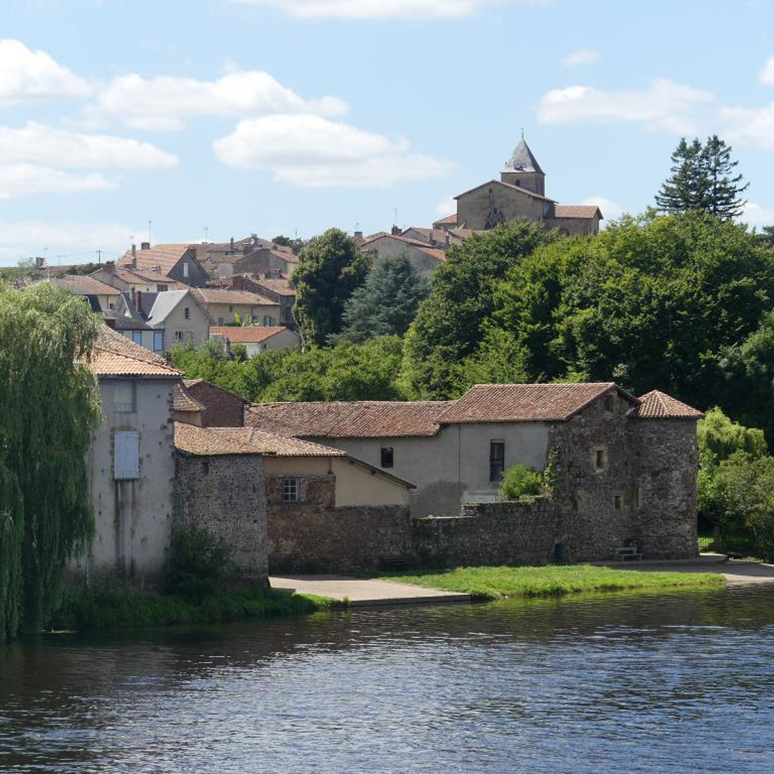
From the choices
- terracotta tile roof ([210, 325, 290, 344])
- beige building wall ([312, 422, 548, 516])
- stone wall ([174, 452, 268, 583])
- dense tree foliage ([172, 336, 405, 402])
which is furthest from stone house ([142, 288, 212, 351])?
stone wall ([174, 452, 268, 583])

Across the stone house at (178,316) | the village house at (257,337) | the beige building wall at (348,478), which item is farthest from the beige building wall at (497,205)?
the beige building wall at (348,478)

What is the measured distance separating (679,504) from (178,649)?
25336mm

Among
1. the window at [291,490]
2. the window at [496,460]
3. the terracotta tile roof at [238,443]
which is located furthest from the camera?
the window at [496,460]

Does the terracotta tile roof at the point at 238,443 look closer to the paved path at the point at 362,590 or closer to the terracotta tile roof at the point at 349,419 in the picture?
the paved path at the point at 362,590

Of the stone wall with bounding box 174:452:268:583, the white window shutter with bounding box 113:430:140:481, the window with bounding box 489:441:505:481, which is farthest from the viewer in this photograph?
the window with bounding box 489:441:505:481

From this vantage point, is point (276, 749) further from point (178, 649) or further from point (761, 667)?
point (761, 667)

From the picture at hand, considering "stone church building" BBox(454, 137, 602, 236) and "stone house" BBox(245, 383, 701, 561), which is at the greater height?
"stone church building" BBox(454, 137, 602, 236)

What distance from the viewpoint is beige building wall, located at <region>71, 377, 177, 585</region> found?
45.1 m

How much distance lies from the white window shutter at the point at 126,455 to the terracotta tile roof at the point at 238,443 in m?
1.58

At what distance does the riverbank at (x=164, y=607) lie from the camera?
4359 centimetres

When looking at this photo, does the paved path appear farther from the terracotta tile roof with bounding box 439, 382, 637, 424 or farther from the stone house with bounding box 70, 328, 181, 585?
the terracotta tile roof with bounding box 439, 382, 637, 424

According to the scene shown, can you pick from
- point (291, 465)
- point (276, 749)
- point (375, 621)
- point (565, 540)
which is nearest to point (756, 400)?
point (565, 540)

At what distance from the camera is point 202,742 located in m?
31.8

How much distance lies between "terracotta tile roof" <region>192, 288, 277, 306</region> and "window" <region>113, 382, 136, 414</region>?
110 meters
